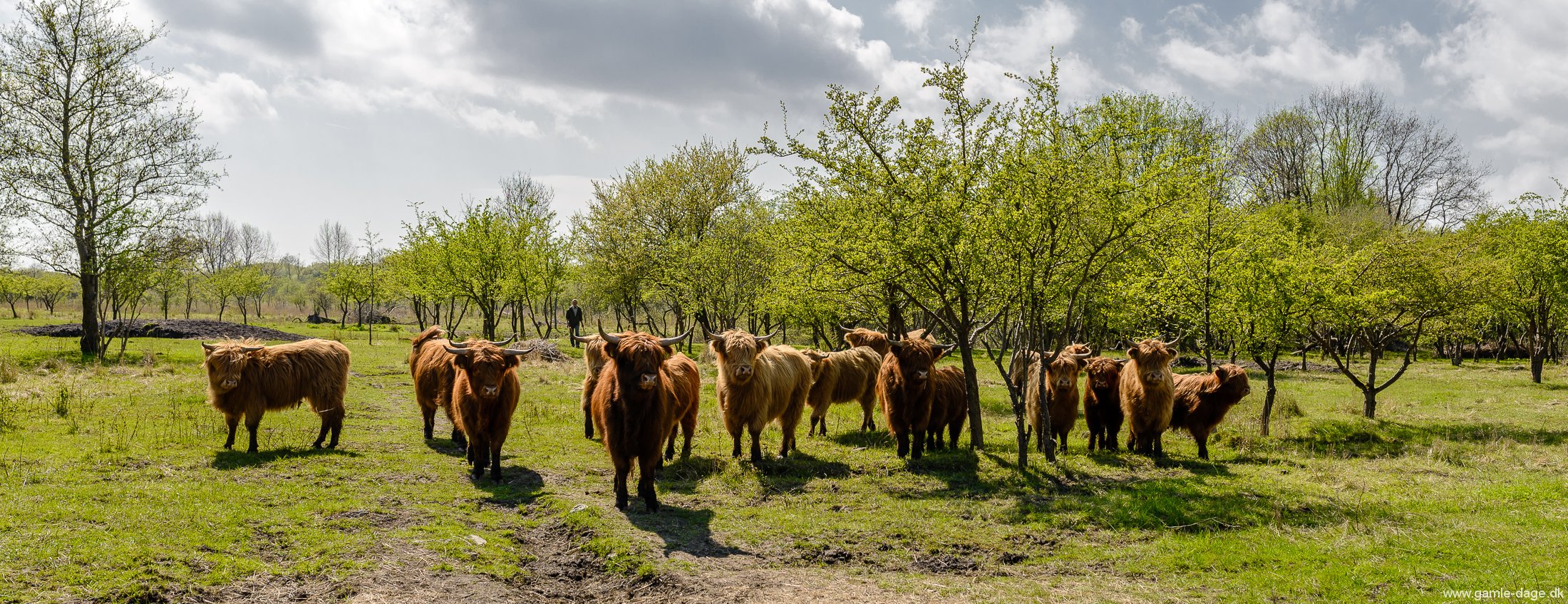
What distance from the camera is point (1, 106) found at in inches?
859

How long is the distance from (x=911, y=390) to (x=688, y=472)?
11.0 feet

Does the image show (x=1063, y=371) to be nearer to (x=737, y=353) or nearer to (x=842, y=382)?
(x=842, y=382)

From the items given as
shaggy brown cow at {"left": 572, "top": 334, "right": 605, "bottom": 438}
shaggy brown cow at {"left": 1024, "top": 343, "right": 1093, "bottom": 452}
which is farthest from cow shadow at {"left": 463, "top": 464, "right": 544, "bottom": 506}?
shaggy brown cow at {"left": 1024, "top": 343, "right": 1093, "bottom": 452}

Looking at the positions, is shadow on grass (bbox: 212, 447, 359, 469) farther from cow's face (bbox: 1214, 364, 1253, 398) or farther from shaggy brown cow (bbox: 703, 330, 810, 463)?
cow's face (bbox: 1214, 364, 1253, 398)

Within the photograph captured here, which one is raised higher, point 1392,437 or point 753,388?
point 753,388

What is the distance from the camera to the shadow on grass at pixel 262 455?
952cm

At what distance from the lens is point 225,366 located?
34.1ft

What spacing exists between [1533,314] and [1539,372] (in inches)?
82.5

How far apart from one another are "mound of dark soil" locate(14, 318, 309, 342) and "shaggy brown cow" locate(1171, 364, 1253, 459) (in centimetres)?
2876

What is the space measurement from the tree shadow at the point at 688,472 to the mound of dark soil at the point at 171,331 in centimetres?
2371

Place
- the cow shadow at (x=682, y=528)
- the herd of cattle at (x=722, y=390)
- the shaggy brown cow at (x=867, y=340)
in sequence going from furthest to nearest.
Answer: the shaggy brown cow at (x=867, y=340) → the herd of cattle at (x=722, y=390) → the cow shadow at (x=682, y=528)

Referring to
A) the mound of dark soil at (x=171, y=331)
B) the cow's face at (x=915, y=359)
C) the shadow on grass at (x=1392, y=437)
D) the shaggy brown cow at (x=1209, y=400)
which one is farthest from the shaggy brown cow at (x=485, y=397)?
the mound of dark soil at (x=171, y=331)

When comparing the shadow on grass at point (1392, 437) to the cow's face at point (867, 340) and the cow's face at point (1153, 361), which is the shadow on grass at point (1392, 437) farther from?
the cow's face at point (867, 340)

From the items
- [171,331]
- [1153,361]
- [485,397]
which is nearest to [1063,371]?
[1153,361]
